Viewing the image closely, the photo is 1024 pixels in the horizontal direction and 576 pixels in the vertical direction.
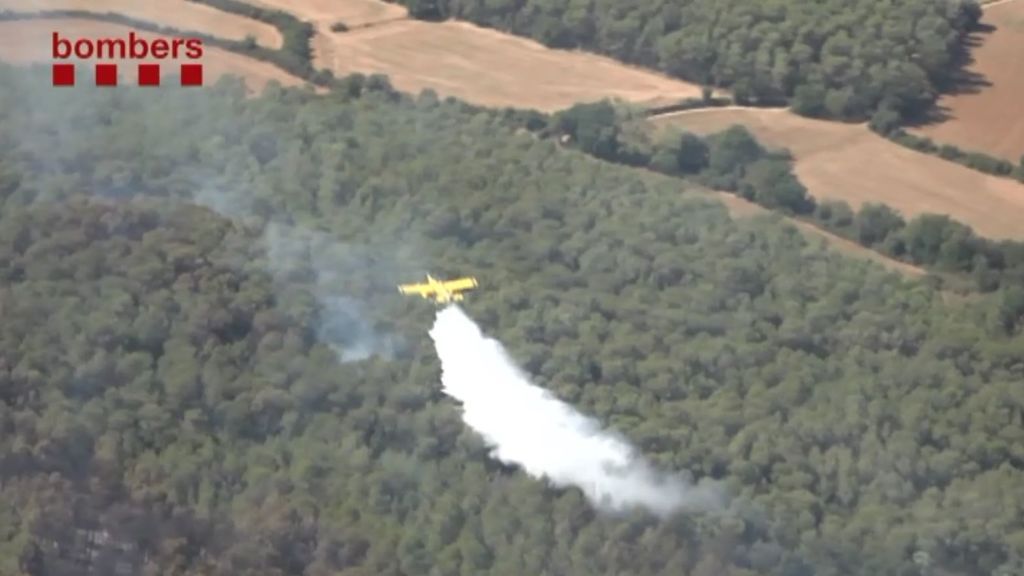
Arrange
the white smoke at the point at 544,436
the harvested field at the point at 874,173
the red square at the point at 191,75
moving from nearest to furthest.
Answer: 1. the white smoke at the point at 544,436
2. the harvested field at the point at 874,173
3. the red square at the point at 191,75

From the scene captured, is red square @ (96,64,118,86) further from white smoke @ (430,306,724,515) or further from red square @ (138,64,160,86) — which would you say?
white smoke @ (430,306,724,515)

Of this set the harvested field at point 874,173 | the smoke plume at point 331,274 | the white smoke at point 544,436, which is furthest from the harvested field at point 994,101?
the white smoke at point 544,436

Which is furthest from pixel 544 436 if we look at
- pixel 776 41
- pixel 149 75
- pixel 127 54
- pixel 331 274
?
pixel 776 41

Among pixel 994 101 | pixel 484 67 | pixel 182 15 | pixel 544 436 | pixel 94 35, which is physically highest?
pixel 994 101

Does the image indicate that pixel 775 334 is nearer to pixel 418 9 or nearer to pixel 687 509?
pixel 687 509

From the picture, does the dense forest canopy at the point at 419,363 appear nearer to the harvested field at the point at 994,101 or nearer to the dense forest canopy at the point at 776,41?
the dense forest canopy at the point at 776,41

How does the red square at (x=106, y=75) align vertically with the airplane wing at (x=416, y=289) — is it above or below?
above

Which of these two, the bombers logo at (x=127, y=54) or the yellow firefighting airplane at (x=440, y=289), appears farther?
the bombers logo at (x=127, y=54)

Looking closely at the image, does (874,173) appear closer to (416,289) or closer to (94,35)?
(416,289)
